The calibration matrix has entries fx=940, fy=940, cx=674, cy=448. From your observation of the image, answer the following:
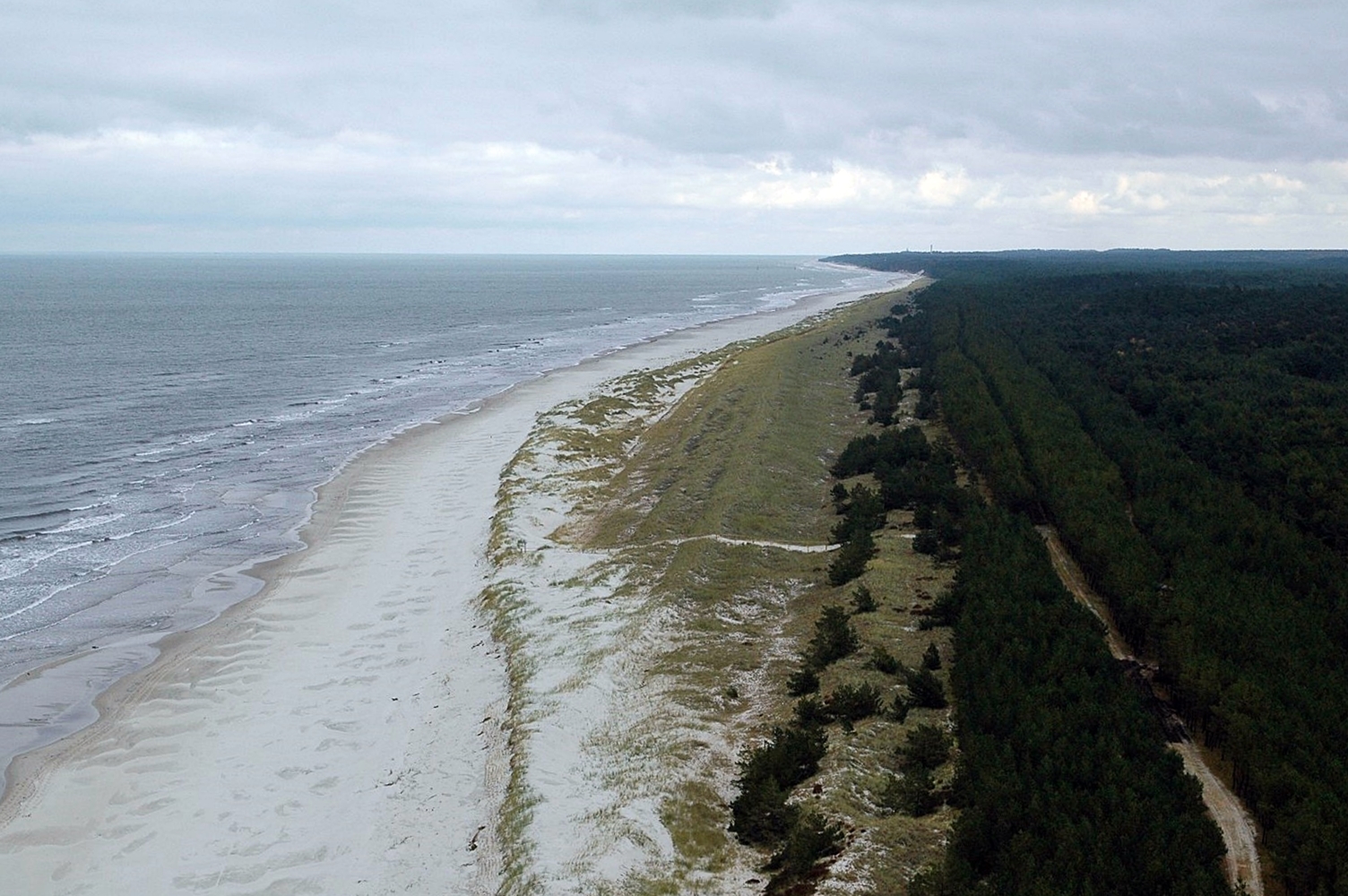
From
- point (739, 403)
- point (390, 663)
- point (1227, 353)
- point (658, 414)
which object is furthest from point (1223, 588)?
point (1227, 353)

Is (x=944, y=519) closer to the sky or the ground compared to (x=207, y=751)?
closer to the sky

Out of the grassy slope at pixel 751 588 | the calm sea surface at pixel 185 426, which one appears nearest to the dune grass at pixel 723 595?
the grassy slope at pixel 751 588

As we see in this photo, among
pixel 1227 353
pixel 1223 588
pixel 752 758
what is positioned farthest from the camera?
pixel 1227 353

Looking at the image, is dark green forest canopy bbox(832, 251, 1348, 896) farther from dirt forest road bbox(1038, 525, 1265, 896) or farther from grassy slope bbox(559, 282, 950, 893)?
grassy slope bbox(559, 282, 950, 893)

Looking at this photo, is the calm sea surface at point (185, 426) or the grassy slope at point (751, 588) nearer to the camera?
the grassy slope at point (751, 588)

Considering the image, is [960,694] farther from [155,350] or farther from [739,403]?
[155,350]

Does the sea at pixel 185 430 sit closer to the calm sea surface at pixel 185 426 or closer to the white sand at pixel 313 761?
the calm sea surface at pixel 185 426

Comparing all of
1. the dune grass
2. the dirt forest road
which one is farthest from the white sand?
the dirt forest road

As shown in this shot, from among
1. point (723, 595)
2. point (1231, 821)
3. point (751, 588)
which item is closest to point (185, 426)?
point (723, 595)
